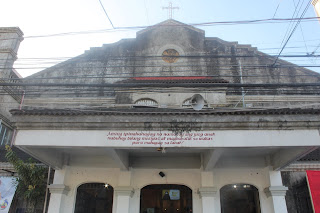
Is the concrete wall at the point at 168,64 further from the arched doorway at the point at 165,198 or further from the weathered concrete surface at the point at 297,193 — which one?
the arched doorway at the point at 165,198

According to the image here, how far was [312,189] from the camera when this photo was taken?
32.8ft

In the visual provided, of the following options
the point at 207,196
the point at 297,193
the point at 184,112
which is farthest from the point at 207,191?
the point at 297,193

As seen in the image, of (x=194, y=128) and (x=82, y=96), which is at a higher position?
(x=82, y=96)

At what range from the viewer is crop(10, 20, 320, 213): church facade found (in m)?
7.96

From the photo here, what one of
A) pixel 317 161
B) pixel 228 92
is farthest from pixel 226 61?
pixel 317 161

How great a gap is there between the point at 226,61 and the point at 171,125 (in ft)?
34.4

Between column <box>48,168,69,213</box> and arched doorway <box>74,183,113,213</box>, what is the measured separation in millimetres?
741

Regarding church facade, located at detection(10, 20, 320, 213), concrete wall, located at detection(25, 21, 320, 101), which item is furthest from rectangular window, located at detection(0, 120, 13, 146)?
concrete wall, located at detection(25, 21, 320, 101)

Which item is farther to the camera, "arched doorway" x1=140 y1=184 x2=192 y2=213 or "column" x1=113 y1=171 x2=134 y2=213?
"arched doorway" x1=140 y1=184 x2=192 y2=213

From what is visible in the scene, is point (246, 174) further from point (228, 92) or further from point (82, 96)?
point (82, 96)

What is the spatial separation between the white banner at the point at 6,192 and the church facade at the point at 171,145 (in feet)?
6.52

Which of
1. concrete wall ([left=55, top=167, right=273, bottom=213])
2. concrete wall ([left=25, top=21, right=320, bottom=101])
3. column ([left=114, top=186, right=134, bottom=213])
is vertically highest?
concrete wall ([left=25, top=21, right=320, bottom=101])

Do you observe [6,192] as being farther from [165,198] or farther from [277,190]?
[277,190]

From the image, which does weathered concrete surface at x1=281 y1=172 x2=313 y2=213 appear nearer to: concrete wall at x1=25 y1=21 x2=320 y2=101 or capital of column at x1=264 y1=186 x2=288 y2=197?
capital of column at x1=264 y1=186 x2=288 y2=197
